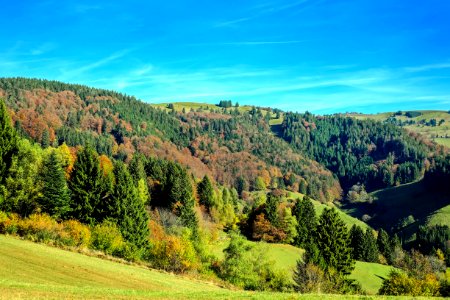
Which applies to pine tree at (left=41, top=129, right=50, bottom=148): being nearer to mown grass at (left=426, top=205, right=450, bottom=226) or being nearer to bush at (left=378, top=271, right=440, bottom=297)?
bush at (left=378, top=271, right=440, bottom=297)

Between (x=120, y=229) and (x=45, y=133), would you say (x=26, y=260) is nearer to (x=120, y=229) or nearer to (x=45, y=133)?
(x=120, y=229)

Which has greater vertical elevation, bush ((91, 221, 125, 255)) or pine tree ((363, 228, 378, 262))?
bush ((91, 221, 125, 255))

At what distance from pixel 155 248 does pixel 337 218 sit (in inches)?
1613

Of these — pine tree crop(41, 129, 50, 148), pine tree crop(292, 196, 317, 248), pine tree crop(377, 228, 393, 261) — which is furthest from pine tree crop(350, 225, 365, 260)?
pine tree crop(41, 129, 50, 148)

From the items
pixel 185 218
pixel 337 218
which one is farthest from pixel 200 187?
pixel 337 218

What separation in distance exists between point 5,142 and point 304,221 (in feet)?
258

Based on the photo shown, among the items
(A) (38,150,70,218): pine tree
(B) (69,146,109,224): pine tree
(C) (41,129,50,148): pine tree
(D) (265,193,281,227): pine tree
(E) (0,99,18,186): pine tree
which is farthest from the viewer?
(C) (41,129,50,148): pine tree

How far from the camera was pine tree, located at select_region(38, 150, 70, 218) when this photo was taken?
5981 centimetres

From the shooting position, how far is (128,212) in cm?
6812

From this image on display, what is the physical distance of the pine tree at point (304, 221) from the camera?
10431 cm

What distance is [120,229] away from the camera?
2564 inches

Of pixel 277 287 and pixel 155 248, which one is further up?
pixel 155 248

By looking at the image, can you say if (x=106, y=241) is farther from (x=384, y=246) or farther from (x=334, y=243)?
(x=384, y=246)

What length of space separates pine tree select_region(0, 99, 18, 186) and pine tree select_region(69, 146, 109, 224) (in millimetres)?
12105
